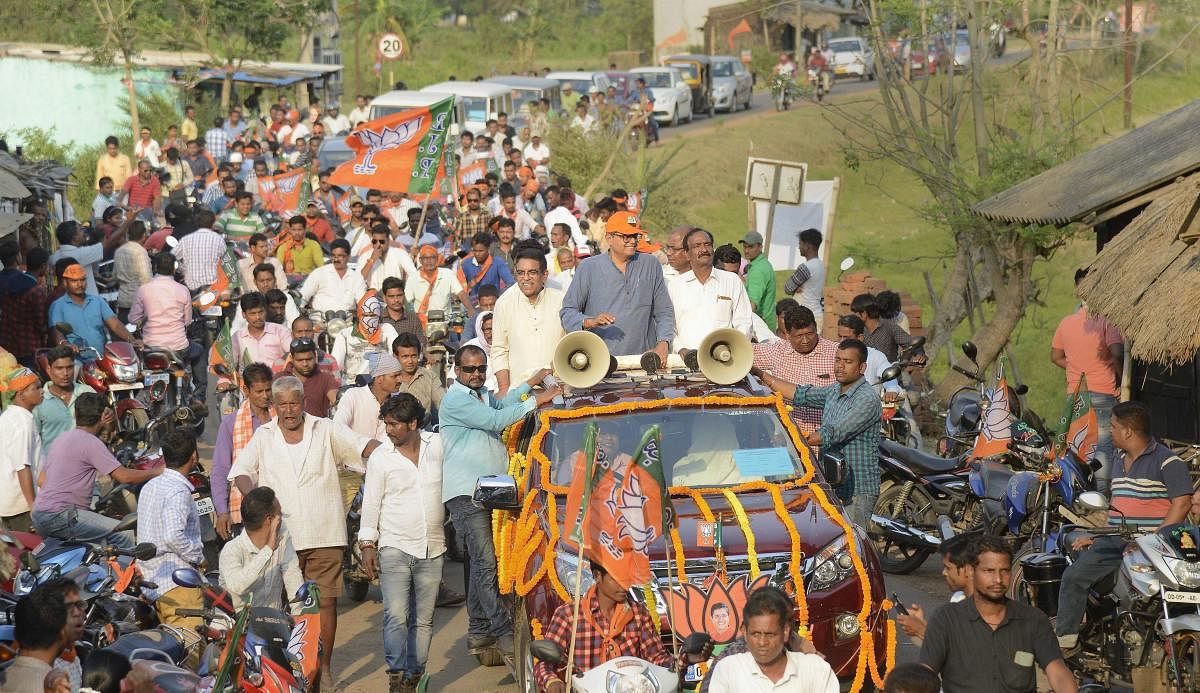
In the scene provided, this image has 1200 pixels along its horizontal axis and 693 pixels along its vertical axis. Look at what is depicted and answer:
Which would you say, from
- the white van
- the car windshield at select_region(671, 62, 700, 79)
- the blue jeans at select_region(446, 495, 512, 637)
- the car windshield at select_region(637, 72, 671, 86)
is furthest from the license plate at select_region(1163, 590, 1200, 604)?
the car windshield at select_region(671, 62, 700, 79)

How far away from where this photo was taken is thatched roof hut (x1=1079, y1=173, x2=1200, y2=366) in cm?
1054

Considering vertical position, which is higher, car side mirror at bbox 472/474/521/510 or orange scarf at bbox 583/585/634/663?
car side mirror at bbox 472/474/521/510

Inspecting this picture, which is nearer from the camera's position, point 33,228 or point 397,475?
point 397,475

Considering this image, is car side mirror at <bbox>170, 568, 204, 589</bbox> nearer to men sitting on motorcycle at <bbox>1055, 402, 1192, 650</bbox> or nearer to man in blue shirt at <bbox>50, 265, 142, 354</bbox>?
men sitting on motorcycle at <bbox>1055, 402, 1192, 650</bbox>

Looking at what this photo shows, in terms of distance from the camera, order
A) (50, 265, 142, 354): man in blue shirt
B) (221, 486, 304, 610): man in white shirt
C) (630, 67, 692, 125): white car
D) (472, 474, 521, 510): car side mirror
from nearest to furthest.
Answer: (221, 486, 304, 610): man in white shirt
(472, 474, 521, 510): car side mirror
(50, 265, 142, 354): man in blue shirt
(630, 67, 692, 125): white car

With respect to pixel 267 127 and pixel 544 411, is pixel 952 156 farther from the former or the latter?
pixel 267 127

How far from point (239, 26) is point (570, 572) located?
1406 inches

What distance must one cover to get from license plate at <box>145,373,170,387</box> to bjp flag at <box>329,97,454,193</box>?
11.9 feet

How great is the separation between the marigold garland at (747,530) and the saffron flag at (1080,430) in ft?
9.79

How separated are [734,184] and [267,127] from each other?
1156 cm

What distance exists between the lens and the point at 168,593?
8.09 metres

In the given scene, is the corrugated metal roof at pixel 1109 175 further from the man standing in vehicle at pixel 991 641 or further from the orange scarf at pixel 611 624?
the orange scarf at pixel 611 624

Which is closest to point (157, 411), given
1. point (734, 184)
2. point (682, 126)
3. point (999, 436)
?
point (999, 436)

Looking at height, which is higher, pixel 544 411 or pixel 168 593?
pixel 544 411
